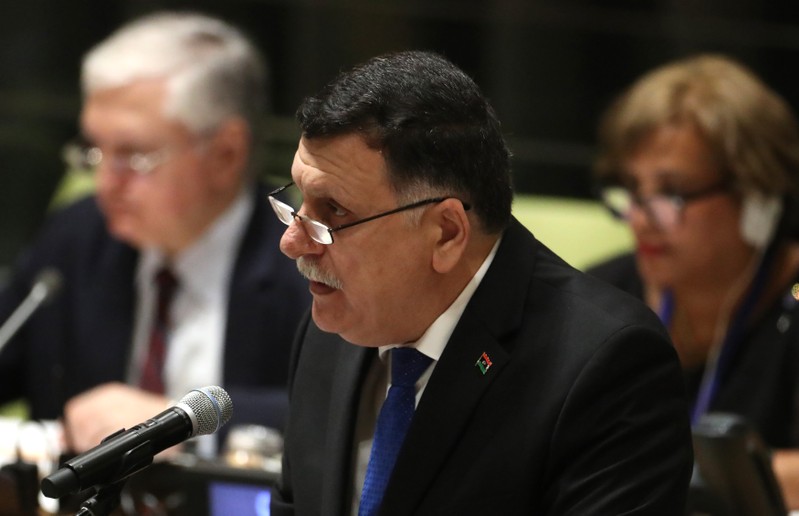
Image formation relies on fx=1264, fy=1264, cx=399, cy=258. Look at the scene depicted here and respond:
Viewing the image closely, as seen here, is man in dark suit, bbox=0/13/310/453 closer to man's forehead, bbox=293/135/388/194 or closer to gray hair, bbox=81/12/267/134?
gray hair, bbox=81/12/267/134

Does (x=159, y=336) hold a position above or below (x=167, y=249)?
below

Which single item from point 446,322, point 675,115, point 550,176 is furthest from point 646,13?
point 446,322

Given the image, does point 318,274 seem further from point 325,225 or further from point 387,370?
point 387,370

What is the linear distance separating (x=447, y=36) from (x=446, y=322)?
3722 mm

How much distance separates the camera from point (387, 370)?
1.89 m

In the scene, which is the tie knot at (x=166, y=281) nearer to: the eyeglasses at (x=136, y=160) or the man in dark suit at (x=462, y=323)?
the eyeglasses at (x=136, y=160)

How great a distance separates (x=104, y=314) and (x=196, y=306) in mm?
240

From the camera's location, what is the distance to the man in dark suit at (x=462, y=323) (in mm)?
1660

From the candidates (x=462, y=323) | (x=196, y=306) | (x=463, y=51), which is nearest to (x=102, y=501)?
(x=462, y=323)

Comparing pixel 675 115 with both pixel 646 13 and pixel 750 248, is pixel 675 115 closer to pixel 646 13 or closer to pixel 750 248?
pixel 750 248

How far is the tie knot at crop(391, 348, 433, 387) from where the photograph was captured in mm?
1810

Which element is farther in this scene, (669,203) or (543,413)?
(669,203)

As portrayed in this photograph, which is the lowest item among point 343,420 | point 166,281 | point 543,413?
point 166,281

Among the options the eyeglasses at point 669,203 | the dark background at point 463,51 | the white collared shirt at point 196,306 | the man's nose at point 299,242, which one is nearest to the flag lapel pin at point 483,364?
the man's nose at point 299,242
